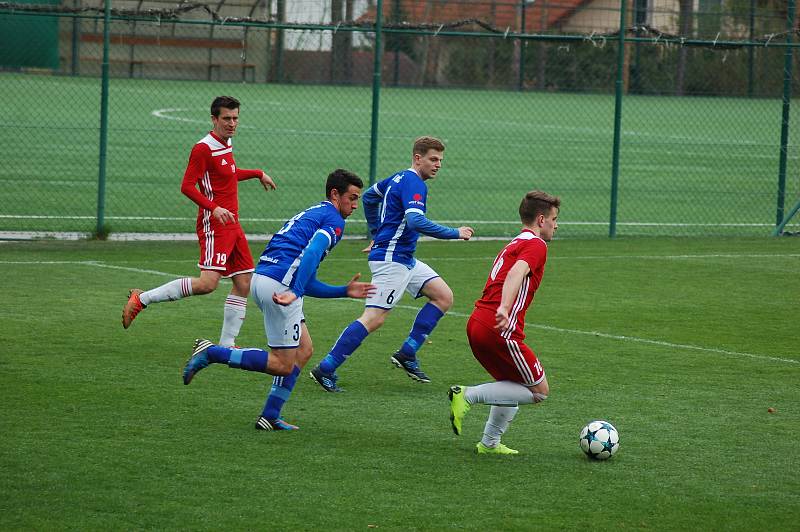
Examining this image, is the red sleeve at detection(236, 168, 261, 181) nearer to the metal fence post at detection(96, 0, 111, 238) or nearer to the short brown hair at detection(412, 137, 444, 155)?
the short brown hair at detection(412, 137, 444, 155)

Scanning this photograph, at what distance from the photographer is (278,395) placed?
24.5ft

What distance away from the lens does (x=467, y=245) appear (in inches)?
650

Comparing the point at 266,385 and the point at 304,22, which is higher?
the point at 304,22

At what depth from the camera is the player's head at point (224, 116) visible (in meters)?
9.62

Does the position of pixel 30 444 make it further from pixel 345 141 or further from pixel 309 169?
pixel 345 141

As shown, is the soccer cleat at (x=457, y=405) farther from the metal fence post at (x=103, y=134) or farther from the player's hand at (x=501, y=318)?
the metal fence post at (x=103, y=134)

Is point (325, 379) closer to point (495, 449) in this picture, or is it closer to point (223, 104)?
point (495, 449)

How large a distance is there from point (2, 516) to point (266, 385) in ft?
10.4

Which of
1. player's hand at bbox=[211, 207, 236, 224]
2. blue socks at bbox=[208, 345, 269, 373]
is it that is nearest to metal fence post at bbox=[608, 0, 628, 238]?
player's hand at bbox=[211, 207, 236, 224]

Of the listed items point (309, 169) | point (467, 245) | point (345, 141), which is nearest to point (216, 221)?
point (467, 245)

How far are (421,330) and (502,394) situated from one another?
2.34m

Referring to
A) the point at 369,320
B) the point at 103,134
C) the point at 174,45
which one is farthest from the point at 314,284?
the point at 174,45

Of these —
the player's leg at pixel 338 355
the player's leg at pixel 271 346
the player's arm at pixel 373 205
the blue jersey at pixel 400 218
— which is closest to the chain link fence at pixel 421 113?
the player's arm at pixel 373 205

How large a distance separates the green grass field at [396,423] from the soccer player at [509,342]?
273 millimetres
